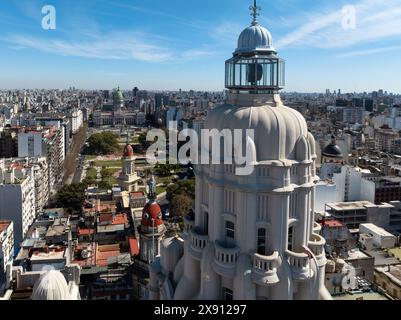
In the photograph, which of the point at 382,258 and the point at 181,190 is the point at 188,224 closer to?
Result: the point at 382,258

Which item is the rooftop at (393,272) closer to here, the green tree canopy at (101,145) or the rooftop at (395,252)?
the rooftop at (395,252)

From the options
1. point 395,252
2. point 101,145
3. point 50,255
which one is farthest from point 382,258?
point 101,145

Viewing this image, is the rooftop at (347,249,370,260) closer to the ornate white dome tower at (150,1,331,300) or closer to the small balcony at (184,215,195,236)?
the ornate white dome tower at (150,1,331,300)

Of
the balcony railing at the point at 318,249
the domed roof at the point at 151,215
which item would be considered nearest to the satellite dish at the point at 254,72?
the balcony railing at the point at 318,249

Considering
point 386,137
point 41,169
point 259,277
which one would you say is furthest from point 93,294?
point 386,137

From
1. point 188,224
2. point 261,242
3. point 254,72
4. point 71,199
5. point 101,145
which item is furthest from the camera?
point 101,145
